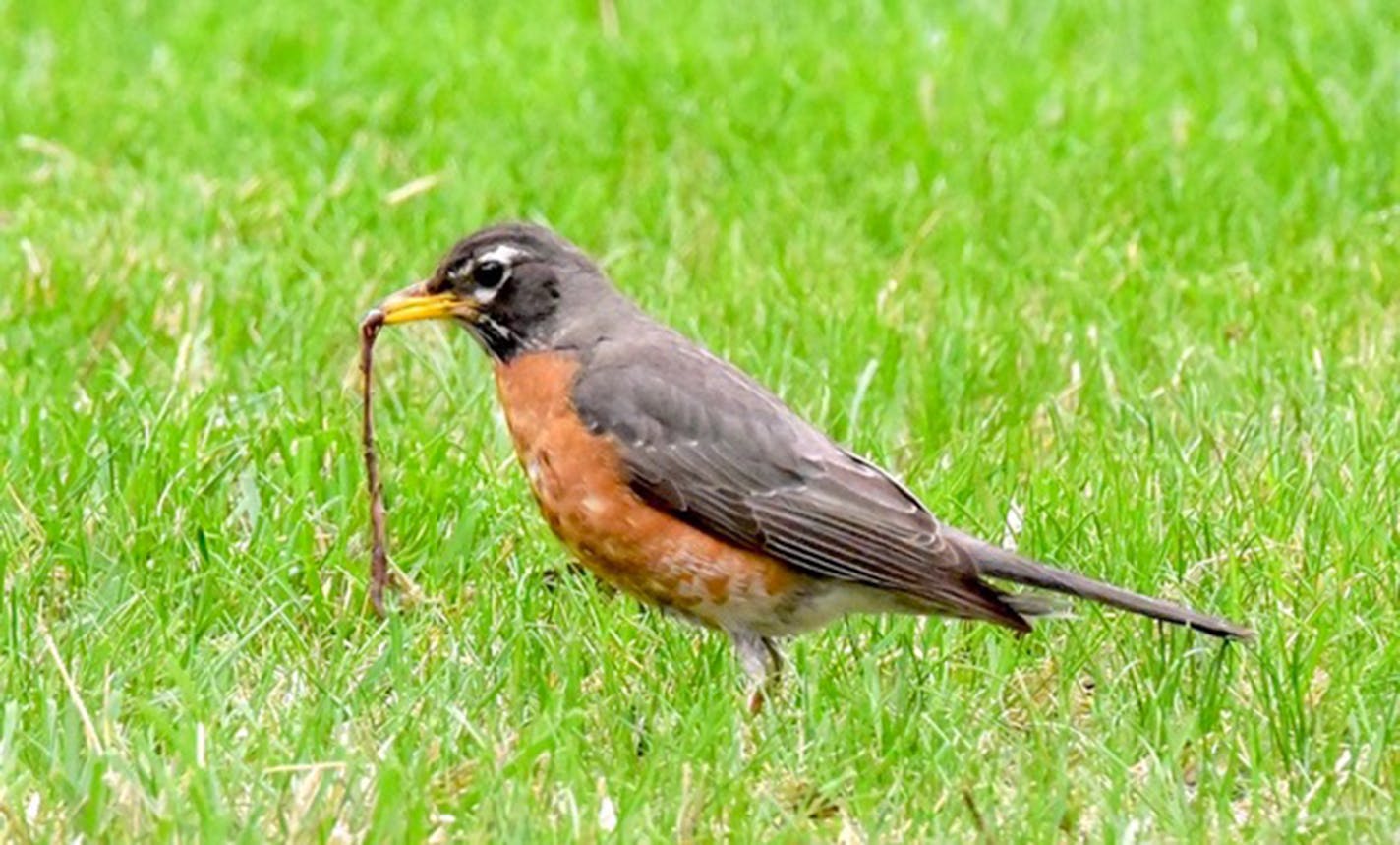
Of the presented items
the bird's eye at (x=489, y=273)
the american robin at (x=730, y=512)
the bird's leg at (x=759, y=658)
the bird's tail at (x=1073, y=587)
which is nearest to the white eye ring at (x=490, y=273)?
the bird's eye at (x=489, y=273)

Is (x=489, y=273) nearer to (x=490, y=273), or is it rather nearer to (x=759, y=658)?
(x=490, y=273)

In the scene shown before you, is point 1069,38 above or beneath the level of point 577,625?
above

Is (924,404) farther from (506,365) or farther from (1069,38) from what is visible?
(1069,38)

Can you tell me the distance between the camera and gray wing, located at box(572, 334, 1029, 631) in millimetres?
4688

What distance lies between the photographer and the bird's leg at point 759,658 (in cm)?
474

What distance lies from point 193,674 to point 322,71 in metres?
4.65

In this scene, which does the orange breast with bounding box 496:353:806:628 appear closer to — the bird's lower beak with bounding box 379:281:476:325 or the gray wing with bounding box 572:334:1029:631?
the gray wing with bounding box 572:334:1029:631

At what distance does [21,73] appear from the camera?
879 centimetres

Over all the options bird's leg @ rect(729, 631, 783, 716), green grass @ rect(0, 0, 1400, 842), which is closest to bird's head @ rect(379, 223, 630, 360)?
green grass @ rect(0, 0, 1400, 842)

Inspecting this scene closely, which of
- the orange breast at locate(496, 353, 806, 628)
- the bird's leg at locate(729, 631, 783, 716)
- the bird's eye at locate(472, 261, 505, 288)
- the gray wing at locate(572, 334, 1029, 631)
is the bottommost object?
the bird's leg at locate(729, 631, 783, 716)

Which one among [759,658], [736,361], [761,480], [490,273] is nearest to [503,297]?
[490,273]

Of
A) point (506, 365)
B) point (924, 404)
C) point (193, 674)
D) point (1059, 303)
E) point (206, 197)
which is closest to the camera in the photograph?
point (193, 674)

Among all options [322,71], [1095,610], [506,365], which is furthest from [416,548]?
[322,71]

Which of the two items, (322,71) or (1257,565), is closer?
(1257,565)
